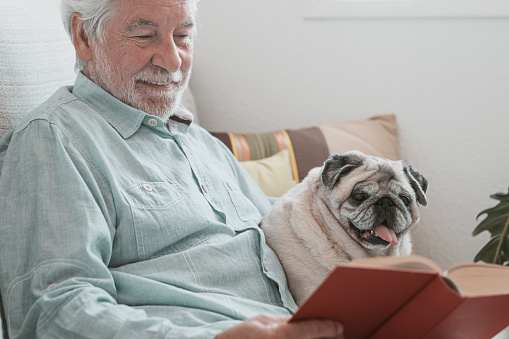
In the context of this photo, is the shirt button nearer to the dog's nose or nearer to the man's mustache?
the dog's nose

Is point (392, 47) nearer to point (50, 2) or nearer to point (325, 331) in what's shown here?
point (50, 2)

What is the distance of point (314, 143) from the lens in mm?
2082

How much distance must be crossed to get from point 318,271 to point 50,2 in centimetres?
137

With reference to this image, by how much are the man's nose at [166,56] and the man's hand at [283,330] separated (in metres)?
0.66

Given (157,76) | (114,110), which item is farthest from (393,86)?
(114,110)

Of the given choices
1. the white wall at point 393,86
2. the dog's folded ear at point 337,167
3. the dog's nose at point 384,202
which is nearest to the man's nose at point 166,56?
the dog's folded ear at point 337,167

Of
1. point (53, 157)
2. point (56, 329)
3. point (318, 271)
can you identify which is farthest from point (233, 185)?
point (56, 329)

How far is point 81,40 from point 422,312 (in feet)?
3.13

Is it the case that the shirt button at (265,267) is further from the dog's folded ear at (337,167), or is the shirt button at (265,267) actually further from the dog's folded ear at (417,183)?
the dog's folded ear at (417,183)

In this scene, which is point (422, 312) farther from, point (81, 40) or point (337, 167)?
point (81, 40)

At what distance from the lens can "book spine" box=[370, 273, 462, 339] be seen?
2.86 feet

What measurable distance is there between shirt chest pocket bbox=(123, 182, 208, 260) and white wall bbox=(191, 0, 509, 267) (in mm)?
1220

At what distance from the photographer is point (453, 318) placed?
3.10 feet

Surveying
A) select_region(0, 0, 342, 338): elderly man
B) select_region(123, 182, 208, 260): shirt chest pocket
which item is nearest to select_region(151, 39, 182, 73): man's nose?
select_region(0, 0, 342, 338): elderly man
